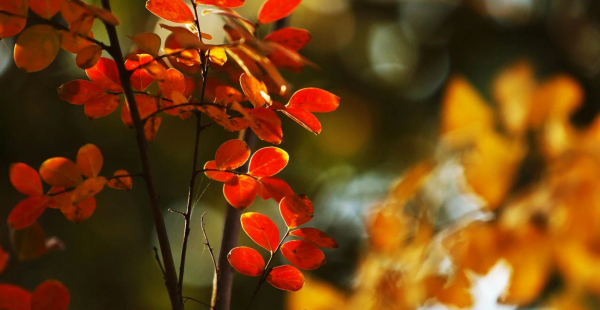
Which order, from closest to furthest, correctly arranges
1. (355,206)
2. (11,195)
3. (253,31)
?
(253,31) < (11,195) < (355,206)

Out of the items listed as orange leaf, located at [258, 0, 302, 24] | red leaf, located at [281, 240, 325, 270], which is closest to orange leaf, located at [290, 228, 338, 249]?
red leaf, located at [281, 240, 325, 270]

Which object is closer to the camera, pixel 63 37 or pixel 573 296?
pixel 63 37

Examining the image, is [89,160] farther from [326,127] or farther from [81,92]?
[326,127]

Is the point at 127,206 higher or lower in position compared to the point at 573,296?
lower

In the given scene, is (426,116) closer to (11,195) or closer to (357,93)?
(357,93)

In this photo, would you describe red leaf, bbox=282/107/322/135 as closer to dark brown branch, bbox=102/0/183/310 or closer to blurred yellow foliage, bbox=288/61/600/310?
dark brown branch, bbox=102/0/183/310

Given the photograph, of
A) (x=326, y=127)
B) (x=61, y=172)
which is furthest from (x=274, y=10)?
(x=326, y=127)

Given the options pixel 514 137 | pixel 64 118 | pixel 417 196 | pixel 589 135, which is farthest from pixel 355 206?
pixel 64 118
